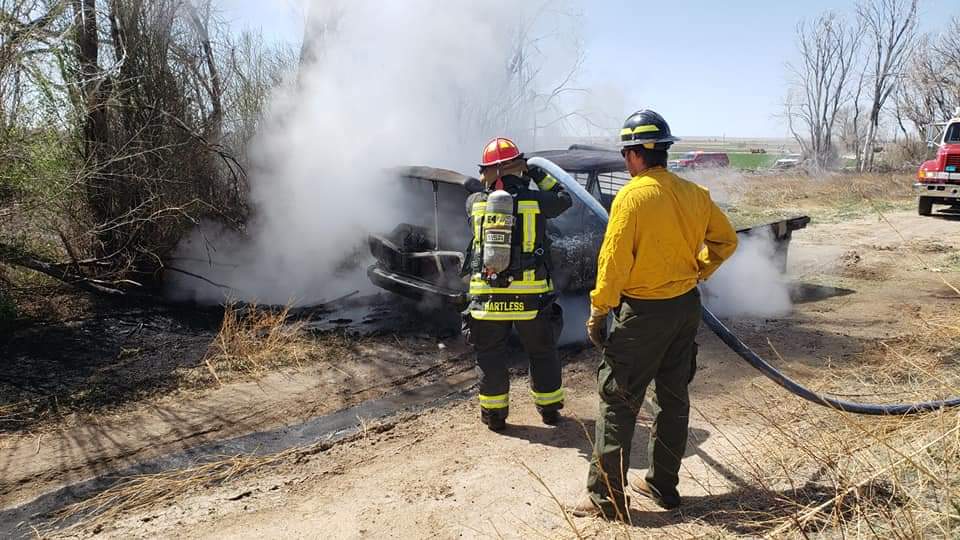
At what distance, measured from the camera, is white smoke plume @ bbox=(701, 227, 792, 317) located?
6.94 m

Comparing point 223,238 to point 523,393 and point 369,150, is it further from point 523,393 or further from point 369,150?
point 523,393

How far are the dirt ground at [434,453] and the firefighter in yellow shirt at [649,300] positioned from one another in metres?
0.25

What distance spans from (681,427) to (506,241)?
1.51 metres

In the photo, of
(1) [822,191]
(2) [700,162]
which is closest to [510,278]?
(1) [822,191]

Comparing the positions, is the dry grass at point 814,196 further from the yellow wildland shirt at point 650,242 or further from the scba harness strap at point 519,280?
the yellow wildland shirt at point 650,242

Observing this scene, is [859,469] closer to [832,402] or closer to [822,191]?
[832,402]

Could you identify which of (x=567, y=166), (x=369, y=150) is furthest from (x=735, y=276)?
(x=369, y=150)

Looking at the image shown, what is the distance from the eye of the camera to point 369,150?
29.0 ft

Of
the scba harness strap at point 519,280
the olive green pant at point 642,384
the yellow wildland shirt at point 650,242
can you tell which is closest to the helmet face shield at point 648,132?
the yellow wildland shirt at point 650,242

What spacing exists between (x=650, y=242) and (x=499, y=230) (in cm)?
127

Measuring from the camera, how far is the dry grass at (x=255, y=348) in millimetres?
5320

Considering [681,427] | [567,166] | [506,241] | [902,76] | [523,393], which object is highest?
[902,76]

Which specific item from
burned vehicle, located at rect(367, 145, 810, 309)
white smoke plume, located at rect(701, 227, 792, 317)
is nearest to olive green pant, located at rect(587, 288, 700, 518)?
burned vehicle, located at rect(367, 145, 810, 309)

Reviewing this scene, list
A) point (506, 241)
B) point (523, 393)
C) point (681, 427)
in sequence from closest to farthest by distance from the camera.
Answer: point (681, 427)
point (506, 241)
point (523, 393)
